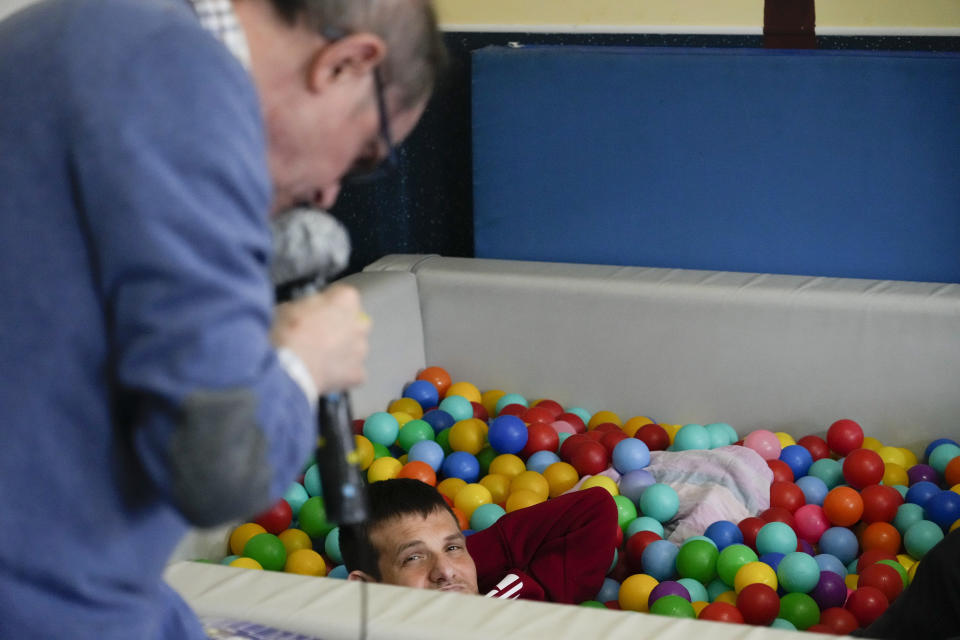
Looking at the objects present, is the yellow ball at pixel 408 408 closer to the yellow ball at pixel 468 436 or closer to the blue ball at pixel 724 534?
the yellow ball at pixel 468 436

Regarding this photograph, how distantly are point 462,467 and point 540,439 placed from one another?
0.19 metres

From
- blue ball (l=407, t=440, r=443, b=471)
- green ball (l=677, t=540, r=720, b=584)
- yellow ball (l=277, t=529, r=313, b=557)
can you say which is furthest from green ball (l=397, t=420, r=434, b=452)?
green ball (l=677, t=540, r=720, b=584)

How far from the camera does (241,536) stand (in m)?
2.27

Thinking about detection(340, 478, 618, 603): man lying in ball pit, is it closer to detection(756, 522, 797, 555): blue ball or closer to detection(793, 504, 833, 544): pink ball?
detection(756, 522, 797, 555): blue ball

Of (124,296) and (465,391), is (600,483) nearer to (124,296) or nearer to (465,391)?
(465,391)

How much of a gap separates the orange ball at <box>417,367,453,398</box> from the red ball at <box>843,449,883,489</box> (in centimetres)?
102

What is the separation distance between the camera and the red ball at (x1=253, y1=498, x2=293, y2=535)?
7.68 feet

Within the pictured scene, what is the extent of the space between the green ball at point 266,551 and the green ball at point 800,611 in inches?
38.3

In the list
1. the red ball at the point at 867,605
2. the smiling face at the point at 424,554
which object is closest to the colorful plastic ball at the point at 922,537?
the red ball at the point at 867,605

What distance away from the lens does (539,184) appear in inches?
116

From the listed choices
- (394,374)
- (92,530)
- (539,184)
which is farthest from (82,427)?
(539,184)

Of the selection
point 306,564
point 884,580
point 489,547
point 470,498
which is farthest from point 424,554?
point 884,580

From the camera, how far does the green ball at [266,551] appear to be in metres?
2.19

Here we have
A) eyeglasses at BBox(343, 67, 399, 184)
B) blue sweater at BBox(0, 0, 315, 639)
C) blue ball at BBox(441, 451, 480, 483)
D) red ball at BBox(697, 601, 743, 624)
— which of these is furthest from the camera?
blue ball at BBox(441, 451, 480, 483)
